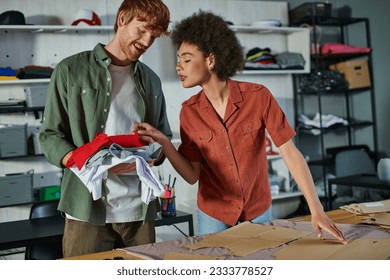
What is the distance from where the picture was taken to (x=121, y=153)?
1.59 metres

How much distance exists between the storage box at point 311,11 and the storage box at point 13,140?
8.85ft

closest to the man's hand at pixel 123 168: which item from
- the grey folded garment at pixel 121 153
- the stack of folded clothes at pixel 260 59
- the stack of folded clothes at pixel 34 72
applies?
the grey folded garment at pixel 121 153

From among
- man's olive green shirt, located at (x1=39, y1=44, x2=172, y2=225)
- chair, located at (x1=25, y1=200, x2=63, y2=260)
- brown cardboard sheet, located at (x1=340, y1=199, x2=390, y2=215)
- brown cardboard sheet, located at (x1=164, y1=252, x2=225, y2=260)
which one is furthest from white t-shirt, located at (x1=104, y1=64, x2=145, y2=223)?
chair, located at (x1=25, y1=200, x2=63, y2=260)

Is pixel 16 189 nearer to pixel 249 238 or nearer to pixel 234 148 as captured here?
pixel 234 148

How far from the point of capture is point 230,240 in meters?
1.57

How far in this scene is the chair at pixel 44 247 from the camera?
297 centimetres

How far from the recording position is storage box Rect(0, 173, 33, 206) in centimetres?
377

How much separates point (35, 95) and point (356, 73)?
2.99 metres

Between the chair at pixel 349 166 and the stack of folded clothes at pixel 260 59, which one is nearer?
the chair at pixel 349 166

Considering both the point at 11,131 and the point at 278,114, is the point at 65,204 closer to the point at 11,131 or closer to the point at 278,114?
the point at 278,114

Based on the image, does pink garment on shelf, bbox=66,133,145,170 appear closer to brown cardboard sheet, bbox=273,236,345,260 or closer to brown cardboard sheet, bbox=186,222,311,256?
brown cardboard sheet, bbox=186,222,311,256

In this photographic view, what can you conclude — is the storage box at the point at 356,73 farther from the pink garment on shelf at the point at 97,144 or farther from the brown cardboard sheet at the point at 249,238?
the pink garment on shelf at the point at 97,144
